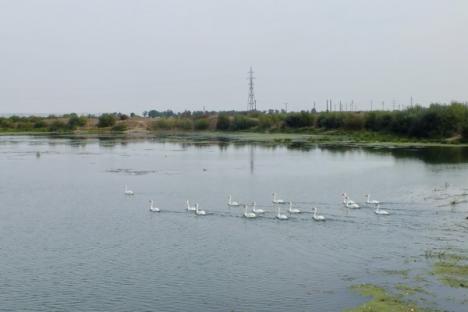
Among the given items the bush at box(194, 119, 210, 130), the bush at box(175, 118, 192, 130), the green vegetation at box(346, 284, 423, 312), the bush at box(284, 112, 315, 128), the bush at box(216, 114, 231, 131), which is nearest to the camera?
the green vegetation at box(346, 284, 423, 312)

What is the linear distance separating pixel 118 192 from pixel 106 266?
52.3 ft

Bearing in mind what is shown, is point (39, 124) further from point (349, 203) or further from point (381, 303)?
point (381, 303)

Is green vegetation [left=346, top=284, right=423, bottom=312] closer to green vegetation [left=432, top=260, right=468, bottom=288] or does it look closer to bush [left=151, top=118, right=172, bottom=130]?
green vegetation [left=432, top=260, right=468, bottom=288]

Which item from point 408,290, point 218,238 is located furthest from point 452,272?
point 218,238

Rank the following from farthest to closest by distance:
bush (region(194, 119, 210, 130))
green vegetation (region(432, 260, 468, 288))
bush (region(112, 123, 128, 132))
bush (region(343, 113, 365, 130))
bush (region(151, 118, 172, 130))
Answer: bush (region(151, 118, 172, 130))
bush (region(194, 119, 210, 130))
bush (region(112, 123, 128, 132))
bush (region(343, 113, 365, 130))
green vegetation (region(432, 260, 468, 288))

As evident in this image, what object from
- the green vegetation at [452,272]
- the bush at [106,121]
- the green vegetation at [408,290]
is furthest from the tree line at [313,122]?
the green vegetation at [408,290]

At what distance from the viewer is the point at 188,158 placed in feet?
183

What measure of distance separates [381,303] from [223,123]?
97808 millimetres

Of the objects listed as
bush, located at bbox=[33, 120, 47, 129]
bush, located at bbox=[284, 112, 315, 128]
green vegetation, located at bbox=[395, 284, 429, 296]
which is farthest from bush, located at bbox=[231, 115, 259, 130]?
green vegetation, located at bbox=[395, 284, 429, 296]

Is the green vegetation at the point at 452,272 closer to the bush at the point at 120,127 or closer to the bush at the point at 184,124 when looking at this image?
the bush at the point at 120,127

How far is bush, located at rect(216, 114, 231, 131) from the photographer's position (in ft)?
368

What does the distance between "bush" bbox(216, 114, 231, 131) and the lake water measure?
2621 inches

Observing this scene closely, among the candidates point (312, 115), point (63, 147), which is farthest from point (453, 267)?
point (312, 115)

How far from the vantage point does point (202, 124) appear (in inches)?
4653
